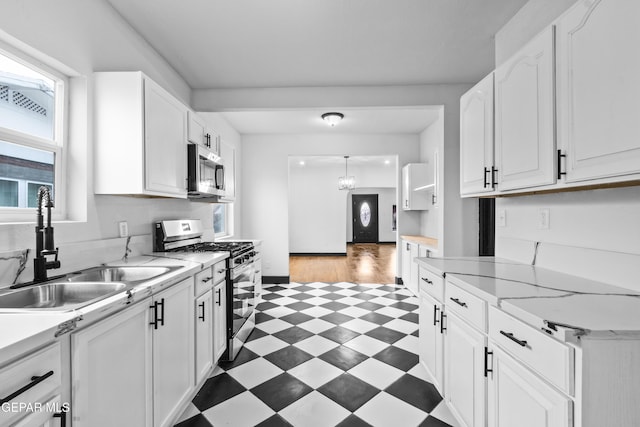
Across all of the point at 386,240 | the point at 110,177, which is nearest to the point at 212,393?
the point at 110,177

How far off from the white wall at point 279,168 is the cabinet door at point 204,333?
10.1ft

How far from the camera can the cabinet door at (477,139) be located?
1.98 metres

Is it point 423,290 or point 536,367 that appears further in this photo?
point 423,290

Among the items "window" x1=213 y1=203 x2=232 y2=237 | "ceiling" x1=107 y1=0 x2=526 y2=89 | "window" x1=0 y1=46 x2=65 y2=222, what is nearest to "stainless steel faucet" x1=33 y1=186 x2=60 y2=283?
"window" x1=0 y1=46 x2=65 y2=222

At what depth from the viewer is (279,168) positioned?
5301 millimetres

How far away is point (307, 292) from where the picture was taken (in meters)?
4.68

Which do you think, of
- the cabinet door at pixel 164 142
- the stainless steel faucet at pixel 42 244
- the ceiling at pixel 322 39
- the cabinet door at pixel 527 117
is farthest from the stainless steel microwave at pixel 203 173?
the cabinet door at pixel 527 117

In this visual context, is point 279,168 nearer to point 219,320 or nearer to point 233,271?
point 233,271

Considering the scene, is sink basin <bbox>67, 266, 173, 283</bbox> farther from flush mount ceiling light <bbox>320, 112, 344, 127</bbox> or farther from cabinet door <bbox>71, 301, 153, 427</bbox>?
flush mount ceiling light <bbox>320, 112, 344, 127</bbox>

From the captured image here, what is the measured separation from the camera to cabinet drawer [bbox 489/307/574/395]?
94 centimetres

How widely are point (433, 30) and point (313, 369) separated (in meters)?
2.74

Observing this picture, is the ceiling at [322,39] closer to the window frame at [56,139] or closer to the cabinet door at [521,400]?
the window frame at [56,139]

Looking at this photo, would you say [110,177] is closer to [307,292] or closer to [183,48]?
[183,48]

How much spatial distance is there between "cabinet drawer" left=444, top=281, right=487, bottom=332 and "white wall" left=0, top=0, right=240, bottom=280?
2.12 meters
